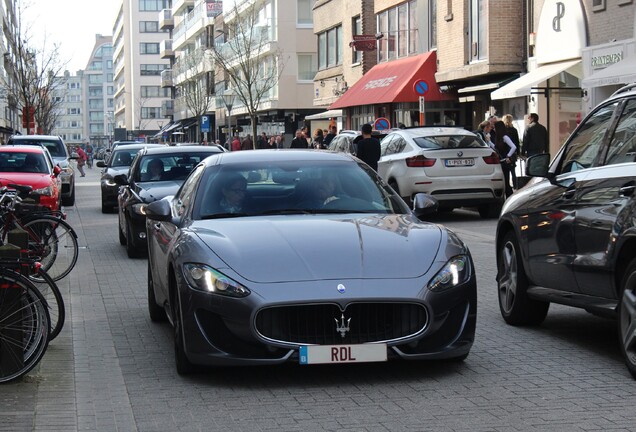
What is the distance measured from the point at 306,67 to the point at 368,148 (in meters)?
49.7

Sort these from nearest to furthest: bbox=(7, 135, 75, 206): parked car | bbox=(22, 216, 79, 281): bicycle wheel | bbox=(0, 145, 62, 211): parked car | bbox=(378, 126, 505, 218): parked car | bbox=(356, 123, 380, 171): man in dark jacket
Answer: bbox=(22, 216, 79, 281): bicycle wheel < bbox=(0, 145, 62, 211): parked car < bbox=(378, 126, 505, 218): parked car < bbox=(356, 123, 380, 171): man in dark jacket < bbox=(7, 135, 75, 206): parked car

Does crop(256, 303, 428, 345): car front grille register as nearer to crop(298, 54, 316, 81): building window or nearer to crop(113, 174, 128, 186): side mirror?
crop(113, 174, 128, 186): side mirror

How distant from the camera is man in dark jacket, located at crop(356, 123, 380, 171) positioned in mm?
21625

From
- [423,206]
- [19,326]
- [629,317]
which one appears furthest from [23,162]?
[629,317]

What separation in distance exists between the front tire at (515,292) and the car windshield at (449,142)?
11973 mm

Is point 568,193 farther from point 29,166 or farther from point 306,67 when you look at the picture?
point 306,67

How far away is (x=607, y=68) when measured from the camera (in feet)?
80.2

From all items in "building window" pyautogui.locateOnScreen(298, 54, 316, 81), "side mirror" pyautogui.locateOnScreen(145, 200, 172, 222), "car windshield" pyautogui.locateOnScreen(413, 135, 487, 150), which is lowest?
"side mirror" pyautogui.locateOnScreen(145, 200, 172, 222)

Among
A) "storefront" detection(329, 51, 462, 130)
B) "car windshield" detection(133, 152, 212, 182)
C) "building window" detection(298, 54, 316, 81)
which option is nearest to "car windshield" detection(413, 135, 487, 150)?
"car windshield" detection(133, 152, 212, 182)

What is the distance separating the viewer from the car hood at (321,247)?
7.04 m

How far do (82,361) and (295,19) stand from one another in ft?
208

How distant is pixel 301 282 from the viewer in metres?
6.94

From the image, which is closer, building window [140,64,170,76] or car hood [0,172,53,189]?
car hood [0,172,53,189]

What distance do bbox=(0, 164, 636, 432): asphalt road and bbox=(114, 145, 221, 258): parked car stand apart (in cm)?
615
